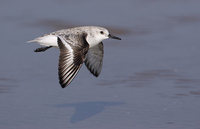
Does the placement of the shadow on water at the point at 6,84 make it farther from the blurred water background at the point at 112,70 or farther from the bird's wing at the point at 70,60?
the bird's wing at the point at 70,60

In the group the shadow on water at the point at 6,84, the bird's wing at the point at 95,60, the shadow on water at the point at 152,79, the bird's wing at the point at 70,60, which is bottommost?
the shadow on water at the point at 6,84

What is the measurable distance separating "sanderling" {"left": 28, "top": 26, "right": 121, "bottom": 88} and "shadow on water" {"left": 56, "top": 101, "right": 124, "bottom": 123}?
0.55 m

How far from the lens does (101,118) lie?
27.1ft

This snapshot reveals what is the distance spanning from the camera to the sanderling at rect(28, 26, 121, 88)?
7.80 meters

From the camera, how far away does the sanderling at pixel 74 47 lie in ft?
25.6

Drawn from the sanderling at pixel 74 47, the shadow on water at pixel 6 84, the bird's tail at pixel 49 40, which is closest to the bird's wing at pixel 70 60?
the sanderling at pixel 74 47

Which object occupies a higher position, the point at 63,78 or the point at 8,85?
the point at 63,78

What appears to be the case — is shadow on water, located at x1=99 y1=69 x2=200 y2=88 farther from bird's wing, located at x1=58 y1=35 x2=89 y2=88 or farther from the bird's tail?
bird's wing, located at x1=58 y1=35 x2=89 y2=88

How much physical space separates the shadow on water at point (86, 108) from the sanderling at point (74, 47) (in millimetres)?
547

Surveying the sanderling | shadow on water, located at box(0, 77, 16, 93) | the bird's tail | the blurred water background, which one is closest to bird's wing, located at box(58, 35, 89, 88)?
the sanderling

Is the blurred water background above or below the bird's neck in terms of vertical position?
below

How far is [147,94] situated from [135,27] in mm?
3296

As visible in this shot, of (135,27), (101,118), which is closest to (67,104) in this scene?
(101,118)

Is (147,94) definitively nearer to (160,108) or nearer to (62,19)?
(160,108)
